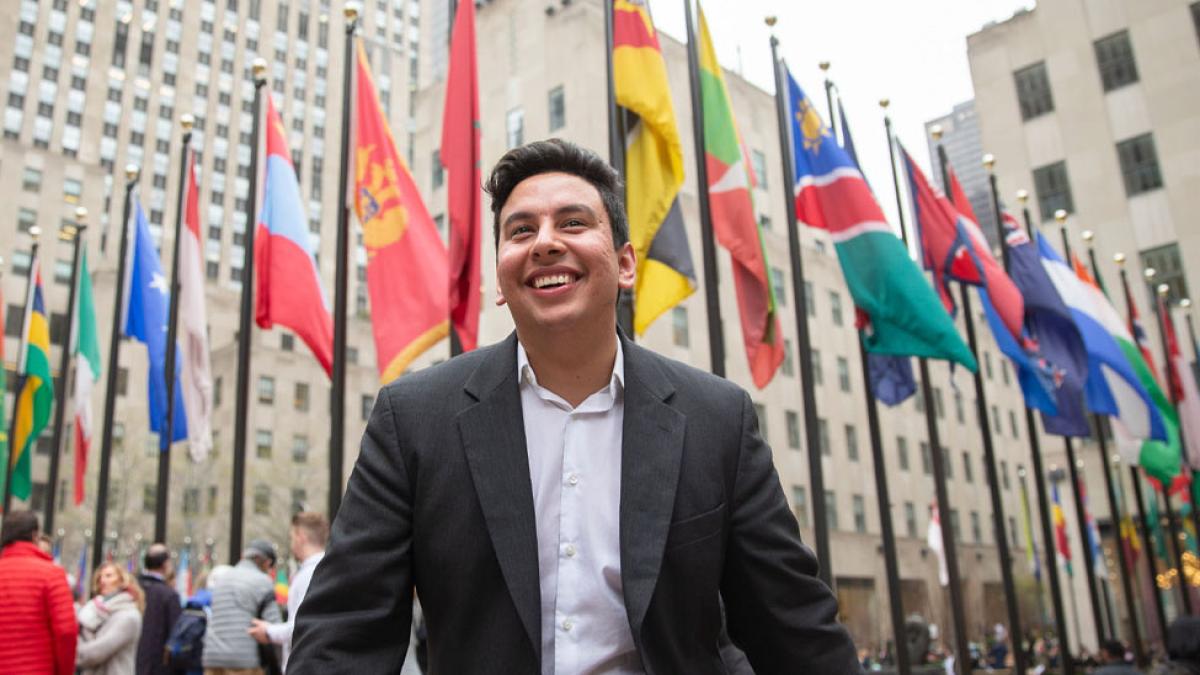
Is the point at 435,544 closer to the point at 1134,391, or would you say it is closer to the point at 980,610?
the point at 1134,391

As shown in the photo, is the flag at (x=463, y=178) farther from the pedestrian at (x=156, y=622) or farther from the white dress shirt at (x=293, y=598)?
the pedestrian at (x=156, y=622)

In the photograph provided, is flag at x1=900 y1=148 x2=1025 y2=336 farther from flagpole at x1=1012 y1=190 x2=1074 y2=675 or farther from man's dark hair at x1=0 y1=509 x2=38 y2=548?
man's dark hair at x1=0 y1=509 x2=38 y2=548

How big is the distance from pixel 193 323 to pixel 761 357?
779 cm

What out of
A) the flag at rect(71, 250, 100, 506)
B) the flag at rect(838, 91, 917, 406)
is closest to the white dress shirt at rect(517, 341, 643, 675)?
the flag at rect(838, 91, 917, 406)

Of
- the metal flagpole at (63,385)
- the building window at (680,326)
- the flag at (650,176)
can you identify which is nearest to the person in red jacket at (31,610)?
the flag at (650,176)

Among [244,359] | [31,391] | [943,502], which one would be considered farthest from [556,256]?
[31,391]

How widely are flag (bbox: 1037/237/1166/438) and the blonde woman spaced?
14.1 meters

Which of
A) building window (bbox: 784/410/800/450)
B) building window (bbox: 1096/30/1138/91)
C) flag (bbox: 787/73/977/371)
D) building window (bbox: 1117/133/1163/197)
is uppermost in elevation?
building window (bbox: 1096/30/1138/91)

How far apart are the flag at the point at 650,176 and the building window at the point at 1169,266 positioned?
2798 centimetres

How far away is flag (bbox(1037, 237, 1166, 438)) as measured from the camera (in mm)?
15844

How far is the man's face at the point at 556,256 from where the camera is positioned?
7.86 ft

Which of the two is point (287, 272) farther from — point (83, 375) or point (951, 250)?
point (951, 250)

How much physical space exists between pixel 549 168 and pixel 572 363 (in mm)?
509

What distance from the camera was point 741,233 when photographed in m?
10.7
